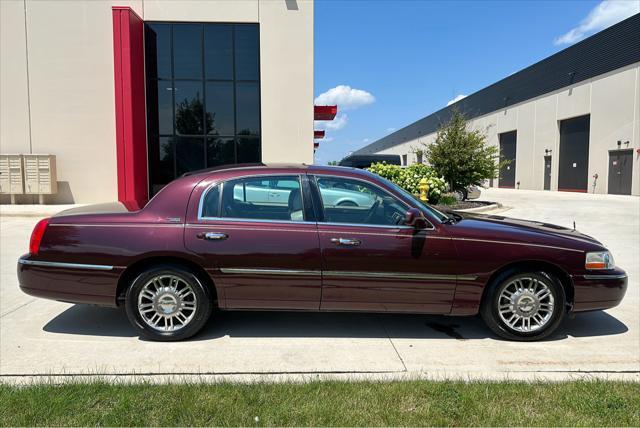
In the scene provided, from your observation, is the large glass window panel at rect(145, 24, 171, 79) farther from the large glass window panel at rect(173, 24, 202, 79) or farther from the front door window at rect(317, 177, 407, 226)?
the front door window at rect(317, 177, 407, 226)

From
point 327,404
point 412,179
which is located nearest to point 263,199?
point 327,404

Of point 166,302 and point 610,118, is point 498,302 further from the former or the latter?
point 610,118

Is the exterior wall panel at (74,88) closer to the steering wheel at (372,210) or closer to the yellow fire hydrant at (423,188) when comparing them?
the yellow fire hydrant at (423,188)

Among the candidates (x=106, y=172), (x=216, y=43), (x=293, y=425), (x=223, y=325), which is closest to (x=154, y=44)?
→ (x=216, y=43)

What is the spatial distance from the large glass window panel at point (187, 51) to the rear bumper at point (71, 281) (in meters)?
13.5

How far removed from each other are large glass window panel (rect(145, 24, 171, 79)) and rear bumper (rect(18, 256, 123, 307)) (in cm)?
1377

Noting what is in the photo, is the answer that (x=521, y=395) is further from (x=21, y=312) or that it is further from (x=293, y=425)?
(x=21, y=312)

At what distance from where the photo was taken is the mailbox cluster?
15.7 m

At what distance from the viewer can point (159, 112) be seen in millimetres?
16625

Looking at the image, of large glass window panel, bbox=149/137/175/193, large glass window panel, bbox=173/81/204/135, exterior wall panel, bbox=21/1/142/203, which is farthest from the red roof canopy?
exterior wall panel, bbox=21/1/142/203

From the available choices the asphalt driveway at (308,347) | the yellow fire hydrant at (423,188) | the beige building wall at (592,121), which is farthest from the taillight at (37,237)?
the beige building wall at (592,121)

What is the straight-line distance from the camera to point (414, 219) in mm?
3977

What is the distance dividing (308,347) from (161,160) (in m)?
14.3

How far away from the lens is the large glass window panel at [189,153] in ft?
54.2
